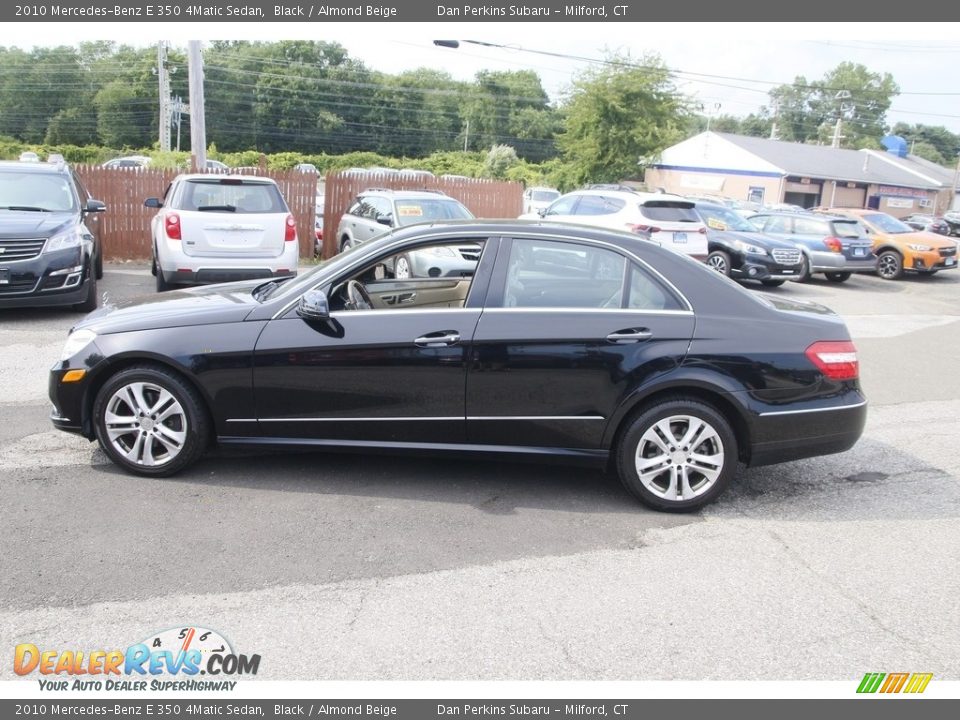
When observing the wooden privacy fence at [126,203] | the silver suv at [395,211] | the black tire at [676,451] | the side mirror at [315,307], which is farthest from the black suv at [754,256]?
the side mirror at [315,307]

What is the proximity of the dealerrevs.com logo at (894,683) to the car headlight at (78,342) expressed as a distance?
451 cm

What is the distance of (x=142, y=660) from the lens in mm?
3258

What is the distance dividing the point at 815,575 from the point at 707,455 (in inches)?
36.2

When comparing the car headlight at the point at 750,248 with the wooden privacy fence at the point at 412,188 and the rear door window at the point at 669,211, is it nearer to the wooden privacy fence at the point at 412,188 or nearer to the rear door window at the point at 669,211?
the rear door window at the point at 669,211

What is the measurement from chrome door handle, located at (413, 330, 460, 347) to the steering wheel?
1.77 feet

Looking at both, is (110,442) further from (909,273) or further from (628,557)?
(909,273)

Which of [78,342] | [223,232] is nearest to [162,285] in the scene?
[223,232]

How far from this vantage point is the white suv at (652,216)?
14.6 metres

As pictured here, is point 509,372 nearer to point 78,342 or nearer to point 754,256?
point 78,342

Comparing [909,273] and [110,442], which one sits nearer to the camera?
[110,442]

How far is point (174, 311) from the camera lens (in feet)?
16.8

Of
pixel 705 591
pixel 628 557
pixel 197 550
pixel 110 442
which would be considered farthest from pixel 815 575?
pixel 110 442

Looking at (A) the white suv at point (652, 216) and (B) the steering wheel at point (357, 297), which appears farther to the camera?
(A) the white suv at point (652, 216)

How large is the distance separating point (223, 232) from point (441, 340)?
6.96m
